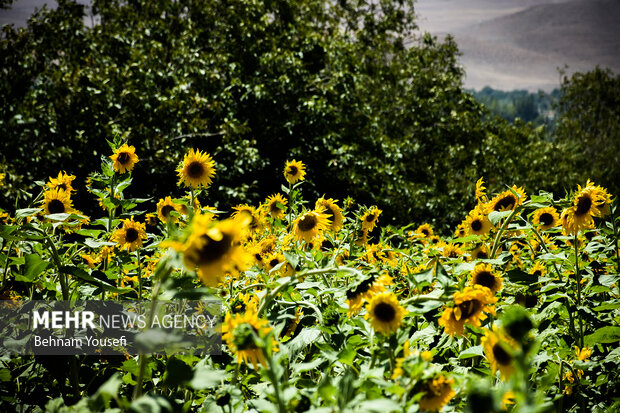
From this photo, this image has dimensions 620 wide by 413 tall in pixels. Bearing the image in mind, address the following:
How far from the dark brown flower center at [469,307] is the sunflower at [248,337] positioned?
0.50 metres

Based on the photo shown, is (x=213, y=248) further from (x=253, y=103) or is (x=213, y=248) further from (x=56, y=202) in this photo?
(x=253, y=103)

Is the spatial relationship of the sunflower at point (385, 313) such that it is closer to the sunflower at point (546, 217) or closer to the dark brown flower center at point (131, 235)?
the dark brown flower center at point (131, 235)

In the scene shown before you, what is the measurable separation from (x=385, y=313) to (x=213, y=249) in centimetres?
44

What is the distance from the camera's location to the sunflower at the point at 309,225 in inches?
75.2

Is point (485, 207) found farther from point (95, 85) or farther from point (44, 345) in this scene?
point (95, 85)

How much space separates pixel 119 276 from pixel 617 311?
220 centimetres

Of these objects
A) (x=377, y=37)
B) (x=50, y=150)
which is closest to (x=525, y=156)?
(x=377, y=37)

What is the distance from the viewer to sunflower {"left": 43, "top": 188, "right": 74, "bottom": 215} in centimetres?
196

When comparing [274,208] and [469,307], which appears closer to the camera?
[469,307]

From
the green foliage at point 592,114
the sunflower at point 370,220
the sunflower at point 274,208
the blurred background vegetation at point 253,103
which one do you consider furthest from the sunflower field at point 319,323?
the green foliage at point 592,114

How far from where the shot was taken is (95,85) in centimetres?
770

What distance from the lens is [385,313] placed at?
1041 mm

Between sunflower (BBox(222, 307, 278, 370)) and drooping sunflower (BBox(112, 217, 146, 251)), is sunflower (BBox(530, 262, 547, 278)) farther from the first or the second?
drooping sunflower (BBox(112, 217, 146, 251))

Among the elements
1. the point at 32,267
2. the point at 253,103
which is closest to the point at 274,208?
the point at 32,267
